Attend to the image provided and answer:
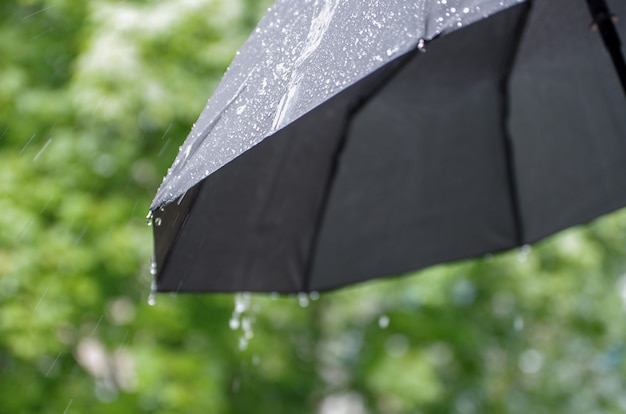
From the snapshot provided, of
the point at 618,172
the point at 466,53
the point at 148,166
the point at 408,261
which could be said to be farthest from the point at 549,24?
the point at 148,166

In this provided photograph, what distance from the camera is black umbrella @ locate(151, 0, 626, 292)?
2.13 metres

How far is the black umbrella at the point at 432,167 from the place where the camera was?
2135 mm

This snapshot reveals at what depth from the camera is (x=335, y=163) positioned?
2357mm

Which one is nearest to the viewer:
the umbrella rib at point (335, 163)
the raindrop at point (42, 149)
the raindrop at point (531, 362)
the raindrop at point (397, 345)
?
the umbrella rib at point (335, 163)

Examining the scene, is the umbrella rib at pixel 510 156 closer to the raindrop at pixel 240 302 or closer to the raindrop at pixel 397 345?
the raindrop at pixel 240 302

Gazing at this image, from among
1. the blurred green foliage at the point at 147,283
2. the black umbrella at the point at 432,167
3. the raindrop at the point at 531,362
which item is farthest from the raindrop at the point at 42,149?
the raindrop at the point at 531,362

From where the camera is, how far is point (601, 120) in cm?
238

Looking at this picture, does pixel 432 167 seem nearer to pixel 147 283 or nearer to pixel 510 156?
pixel 510 156

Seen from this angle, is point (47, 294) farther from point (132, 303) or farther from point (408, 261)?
point (408, 261)

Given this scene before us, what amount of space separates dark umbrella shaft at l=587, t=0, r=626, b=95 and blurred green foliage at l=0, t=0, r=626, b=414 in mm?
1789

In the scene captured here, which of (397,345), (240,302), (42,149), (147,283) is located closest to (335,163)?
(240,302)

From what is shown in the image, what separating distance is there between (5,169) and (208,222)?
206cm

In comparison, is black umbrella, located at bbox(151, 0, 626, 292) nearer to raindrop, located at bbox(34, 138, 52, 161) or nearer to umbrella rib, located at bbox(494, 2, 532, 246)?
umbrella rib, located at bbox(494, 2, 532, 246)

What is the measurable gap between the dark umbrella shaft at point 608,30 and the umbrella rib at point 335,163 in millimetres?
514
